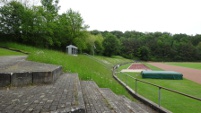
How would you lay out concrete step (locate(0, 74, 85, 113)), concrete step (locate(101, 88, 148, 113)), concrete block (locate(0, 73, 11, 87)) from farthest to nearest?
concrete block (locate(0, 73, 11, 87)) < concrete step (locate(101, 88, 148, 113)) < concrete step (locate(0, 74, 85, 113))

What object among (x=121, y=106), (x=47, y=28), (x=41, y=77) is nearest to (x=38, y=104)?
(x=41, y=77)

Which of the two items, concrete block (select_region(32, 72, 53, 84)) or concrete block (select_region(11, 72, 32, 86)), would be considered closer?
concrete block (select_region(11, 72, 32, 86))

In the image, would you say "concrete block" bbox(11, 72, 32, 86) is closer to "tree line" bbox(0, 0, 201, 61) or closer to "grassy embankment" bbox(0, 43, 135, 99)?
"grassy embankment" bbox(0, 43, 135, 99)

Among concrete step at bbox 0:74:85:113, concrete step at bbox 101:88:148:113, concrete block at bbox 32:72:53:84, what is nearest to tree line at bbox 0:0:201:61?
concrete block at bbox 32:72:53:84

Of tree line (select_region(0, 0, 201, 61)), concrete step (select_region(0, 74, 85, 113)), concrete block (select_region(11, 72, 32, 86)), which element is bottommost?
concrete step (select_region(0, 74, 85, 113))

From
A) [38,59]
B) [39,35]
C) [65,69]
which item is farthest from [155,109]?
[39,35]

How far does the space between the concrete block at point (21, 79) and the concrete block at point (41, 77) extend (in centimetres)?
16

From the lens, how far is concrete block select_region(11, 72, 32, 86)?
18.0 feet

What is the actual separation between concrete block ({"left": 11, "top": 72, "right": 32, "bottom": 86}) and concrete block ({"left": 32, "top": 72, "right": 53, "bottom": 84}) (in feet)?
0.52

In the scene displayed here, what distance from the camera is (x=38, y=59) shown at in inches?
415

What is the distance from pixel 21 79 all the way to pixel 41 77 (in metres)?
0.63

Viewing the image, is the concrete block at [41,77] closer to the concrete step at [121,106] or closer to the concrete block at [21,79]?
the concrete block at [21,79]

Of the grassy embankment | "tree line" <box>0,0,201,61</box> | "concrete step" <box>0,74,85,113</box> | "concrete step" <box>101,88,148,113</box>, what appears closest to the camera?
"concrete step" <box>0,74,85,113</box>

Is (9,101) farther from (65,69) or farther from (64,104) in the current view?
(65,69)
